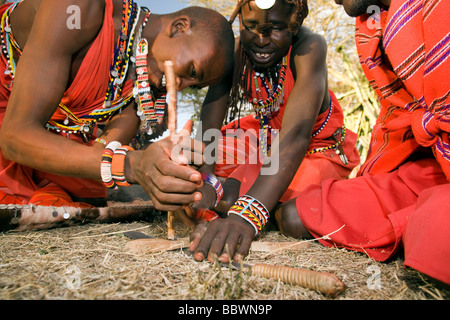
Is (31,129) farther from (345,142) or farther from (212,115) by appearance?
(345,142)

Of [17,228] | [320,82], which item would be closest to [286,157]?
[320,82]

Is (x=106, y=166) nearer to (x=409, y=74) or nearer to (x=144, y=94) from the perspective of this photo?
(x=144, y=94)

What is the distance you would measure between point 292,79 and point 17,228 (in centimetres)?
197

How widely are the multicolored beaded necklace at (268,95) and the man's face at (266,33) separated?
0.41ft

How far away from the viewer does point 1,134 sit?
1.52 meters

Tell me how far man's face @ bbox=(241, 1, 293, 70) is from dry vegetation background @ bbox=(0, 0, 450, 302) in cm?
119

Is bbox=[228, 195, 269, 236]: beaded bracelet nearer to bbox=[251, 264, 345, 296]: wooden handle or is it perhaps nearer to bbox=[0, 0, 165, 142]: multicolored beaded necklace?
bbox=[251, 264, 345, 296]: wooden handle

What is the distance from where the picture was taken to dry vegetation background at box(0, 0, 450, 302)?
1032 millimetres

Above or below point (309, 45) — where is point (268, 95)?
below

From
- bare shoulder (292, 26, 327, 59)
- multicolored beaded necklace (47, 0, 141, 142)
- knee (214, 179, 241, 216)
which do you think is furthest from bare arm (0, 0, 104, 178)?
bare shoulder (292, 26, 327, 59)

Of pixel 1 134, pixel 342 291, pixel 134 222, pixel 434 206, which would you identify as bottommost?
pixel 134 222

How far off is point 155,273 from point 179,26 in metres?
1.35

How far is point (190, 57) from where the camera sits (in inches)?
69.6

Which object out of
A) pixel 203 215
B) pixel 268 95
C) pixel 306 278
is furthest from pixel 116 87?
pixel 306 278
